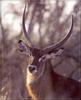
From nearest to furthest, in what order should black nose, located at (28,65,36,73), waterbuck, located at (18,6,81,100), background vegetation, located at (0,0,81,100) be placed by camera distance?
black nose, located at (28,65,36,73)
waterbuck, located at (18,6,81,100)
background vegetation, located at (0,0,81,100)

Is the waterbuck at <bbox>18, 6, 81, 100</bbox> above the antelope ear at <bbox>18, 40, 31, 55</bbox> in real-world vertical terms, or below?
below

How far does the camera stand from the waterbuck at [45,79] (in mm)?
6840

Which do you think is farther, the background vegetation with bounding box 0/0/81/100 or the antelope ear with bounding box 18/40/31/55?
the background vegetation with bounding box 0/0/81/100

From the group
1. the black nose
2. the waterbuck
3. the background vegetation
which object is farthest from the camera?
the background vegetation

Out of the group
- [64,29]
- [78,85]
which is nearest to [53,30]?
[64,29]

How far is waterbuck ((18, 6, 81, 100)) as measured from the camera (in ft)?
22.4

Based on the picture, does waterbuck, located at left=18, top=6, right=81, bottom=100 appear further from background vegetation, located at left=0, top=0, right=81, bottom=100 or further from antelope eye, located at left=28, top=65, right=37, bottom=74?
background vegetation, located at left=0, top=0, right=81, bottom=100

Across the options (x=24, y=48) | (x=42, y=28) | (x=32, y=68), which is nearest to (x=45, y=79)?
(x=24, y=48)

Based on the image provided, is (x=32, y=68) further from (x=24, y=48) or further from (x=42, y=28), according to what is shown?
(x=42, y=28)

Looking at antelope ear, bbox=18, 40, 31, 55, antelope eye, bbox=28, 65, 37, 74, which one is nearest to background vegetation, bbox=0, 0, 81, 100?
antelope ear, bbox=18, 40, 31, 55

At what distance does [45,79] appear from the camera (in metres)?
7.37

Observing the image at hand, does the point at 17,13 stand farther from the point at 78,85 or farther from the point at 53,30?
the point at 78,85

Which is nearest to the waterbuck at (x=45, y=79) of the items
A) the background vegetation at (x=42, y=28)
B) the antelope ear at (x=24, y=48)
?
the antelope ear at (x=24, y=48)

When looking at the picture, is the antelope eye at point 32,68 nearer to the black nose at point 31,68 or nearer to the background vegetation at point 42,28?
the black nose at point 31,68
